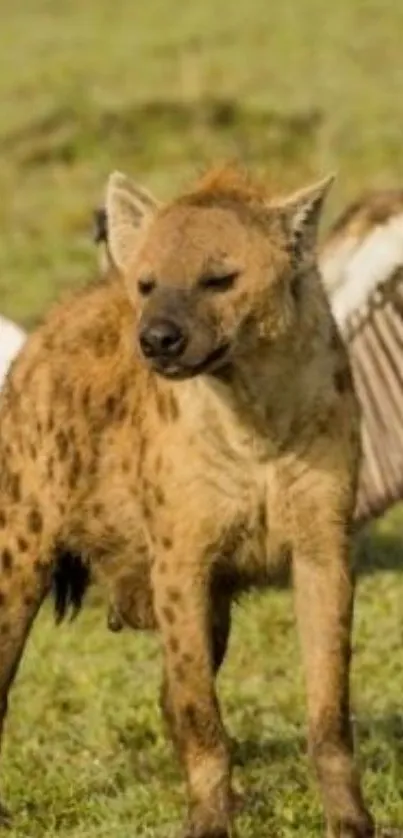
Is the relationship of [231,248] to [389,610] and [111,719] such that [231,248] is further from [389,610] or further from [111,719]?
[389,610]

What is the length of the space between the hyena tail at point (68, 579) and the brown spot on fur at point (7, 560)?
0.29ft

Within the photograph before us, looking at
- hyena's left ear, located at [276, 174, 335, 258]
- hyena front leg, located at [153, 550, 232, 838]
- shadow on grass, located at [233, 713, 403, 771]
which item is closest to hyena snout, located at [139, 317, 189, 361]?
hyena's left ear, located at [276, 174, 335, 258]

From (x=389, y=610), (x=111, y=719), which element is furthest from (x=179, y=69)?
(x=111, y=719)

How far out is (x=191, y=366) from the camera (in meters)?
4.82

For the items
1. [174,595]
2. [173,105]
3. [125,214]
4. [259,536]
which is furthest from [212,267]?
[173,105]

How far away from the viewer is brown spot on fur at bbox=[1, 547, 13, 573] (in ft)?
19.0

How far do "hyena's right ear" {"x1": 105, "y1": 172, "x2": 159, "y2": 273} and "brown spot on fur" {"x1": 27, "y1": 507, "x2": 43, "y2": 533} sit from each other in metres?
0.71

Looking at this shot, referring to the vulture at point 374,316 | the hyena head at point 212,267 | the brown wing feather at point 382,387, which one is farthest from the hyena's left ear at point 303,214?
the brown wing feather at point 382,387

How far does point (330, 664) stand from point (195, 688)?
248mm

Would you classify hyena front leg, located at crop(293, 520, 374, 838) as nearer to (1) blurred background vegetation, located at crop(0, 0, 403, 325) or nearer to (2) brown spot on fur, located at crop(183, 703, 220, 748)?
(2) brown spot on fur, located at crop(183, 703, 220, 748)

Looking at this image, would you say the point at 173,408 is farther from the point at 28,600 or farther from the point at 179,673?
the point at 28,600

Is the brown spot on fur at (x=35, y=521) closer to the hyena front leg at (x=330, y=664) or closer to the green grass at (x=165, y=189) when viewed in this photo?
the green grass at (x=165, y=189)

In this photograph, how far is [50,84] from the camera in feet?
53.8

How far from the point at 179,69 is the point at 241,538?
37.9 feet
